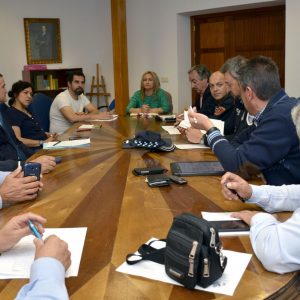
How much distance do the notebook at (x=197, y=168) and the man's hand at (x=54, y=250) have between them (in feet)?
3.71

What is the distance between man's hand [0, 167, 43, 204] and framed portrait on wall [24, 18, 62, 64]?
6.14 m

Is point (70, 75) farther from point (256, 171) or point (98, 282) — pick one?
point (98, 282)

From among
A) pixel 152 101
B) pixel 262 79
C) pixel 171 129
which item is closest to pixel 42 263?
pixel 262 79

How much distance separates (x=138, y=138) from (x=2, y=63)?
525 centimetres

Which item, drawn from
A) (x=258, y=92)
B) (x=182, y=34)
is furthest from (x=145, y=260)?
(x=182, y=34)

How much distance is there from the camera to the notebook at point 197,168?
2273 millimetres

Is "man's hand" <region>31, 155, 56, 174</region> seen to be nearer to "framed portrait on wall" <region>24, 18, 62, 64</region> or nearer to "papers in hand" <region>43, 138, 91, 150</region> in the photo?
"papers in hand" <region>43, 138, 91, 150</region>

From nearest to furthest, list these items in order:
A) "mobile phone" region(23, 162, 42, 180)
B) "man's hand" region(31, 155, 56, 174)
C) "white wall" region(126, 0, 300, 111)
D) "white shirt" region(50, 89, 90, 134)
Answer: "mobile phone" region(23, 162, 42, 180) → "man's hand" region(31, 155, 56, 174) → "white shirt" region(50, 89, 90, 134) → "white wall" region(126, 0, 300, 111)

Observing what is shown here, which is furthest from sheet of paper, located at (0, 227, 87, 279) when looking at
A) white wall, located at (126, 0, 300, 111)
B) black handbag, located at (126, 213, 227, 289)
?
white wall, located at (126, 0, 300, 111)

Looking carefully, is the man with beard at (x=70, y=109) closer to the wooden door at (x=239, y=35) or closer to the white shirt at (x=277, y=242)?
the wooden door at (x=239, y=35)

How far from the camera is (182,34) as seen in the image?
7012mm

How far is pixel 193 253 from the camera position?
108 centimetres

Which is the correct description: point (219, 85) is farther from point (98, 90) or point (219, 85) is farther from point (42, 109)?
point (98, 90)

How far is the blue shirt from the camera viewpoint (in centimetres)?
101
